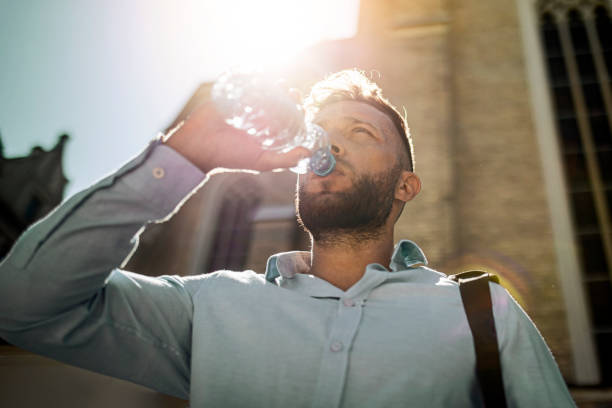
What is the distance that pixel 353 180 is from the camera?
5.50ft

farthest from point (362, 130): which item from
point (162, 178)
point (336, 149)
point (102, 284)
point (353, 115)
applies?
point (102, 284)

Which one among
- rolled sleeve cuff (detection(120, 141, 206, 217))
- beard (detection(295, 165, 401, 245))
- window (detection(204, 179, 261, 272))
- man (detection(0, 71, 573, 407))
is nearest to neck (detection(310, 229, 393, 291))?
beard (detection(295, 165, 401, 245))

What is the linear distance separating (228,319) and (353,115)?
1004mm

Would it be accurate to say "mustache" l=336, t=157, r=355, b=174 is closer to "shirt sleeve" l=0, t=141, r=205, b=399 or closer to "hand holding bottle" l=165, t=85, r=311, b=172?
"hand holding bottle" l=165, t=85, r=311, b=172

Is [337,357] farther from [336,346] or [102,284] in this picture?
[102,284]

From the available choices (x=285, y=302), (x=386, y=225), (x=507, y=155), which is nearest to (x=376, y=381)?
(x=285, y=302)

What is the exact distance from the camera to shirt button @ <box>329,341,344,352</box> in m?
1.25

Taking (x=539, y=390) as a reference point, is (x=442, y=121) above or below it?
above

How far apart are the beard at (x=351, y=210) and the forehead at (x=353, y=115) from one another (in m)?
0.26

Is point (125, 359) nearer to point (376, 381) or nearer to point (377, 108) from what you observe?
point (376, 381)

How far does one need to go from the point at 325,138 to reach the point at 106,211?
900 mm

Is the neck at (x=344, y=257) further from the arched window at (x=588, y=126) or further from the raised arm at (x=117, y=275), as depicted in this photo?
the arched window at (x=588, y=126)

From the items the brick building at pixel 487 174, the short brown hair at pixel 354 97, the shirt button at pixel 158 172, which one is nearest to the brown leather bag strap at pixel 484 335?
the short brown hair at pixel 354 97

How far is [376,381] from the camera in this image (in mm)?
1224
